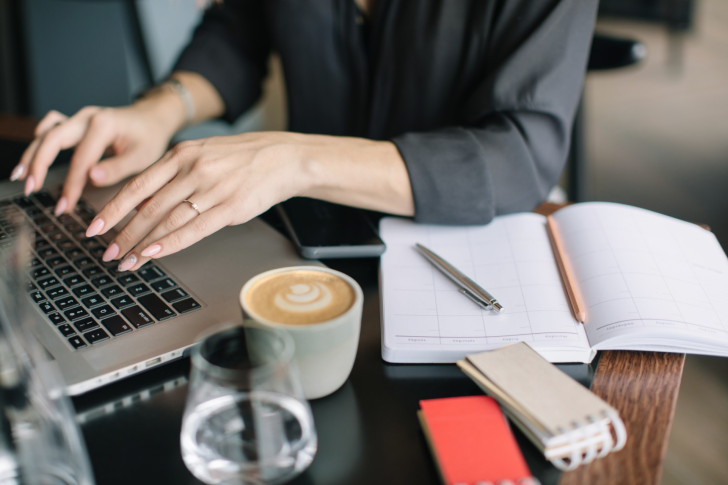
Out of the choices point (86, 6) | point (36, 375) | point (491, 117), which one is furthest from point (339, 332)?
point (86, 6)

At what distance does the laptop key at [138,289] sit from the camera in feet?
1.84

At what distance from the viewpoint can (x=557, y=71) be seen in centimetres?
72

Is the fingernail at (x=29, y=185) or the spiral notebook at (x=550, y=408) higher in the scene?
the spiral notebook at (x=550, y=408)

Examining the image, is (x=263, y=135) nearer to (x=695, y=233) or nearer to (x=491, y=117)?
(x=491, y=117)

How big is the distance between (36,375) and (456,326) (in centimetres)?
34

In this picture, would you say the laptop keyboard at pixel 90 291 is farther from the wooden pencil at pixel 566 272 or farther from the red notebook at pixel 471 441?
the wooden pencil at pixel 566 272

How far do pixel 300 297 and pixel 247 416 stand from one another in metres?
0.11

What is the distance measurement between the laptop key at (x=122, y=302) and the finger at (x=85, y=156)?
233 millimetres

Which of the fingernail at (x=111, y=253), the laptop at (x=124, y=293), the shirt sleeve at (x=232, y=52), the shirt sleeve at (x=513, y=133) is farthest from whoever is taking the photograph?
the shirt sleeve at (x=232, y=52)

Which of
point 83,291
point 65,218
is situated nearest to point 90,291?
point 83,291

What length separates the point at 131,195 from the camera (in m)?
0.59

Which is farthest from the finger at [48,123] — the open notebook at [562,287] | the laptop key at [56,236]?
the open notebook at [562,287]

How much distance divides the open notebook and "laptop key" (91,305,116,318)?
0.86 ft

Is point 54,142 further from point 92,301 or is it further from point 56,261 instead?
point 92,301
